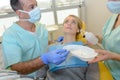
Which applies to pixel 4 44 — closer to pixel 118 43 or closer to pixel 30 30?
pixel 30 30

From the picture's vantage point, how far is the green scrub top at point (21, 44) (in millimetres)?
1468

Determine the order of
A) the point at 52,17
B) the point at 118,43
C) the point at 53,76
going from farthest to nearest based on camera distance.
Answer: the point at 52,17
the point at 53,76
the point at 118,43

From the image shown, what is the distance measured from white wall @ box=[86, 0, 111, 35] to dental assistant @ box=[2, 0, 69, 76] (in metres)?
1.16

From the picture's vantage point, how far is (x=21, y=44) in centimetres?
155

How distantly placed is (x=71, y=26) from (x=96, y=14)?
1156mm

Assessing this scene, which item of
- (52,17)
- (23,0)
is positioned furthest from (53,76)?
(52,17)

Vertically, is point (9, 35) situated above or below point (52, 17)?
above

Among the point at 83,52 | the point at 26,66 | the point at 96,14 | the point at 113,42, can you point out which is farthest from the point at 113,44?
the point at 96,14

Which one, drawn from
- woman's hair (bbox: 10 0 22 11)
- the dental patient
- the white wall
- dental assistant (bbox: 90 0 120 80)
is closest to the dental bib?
dental assistant (bbox: 90 0 120 80)

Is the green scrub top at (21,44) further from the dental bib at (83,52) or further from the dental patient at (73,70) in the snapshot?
the dental bib at (83,52)

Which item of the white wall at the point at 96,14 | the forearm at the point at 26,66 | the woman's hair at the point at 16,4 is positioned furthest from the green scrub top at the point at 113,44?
the white wall at the point at 96,14

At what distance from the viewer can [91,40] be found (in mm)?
1742

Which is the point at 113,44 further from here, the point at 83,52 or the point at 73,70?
the point at 73,70

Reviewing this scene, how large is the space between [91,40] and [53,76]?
0.49m
